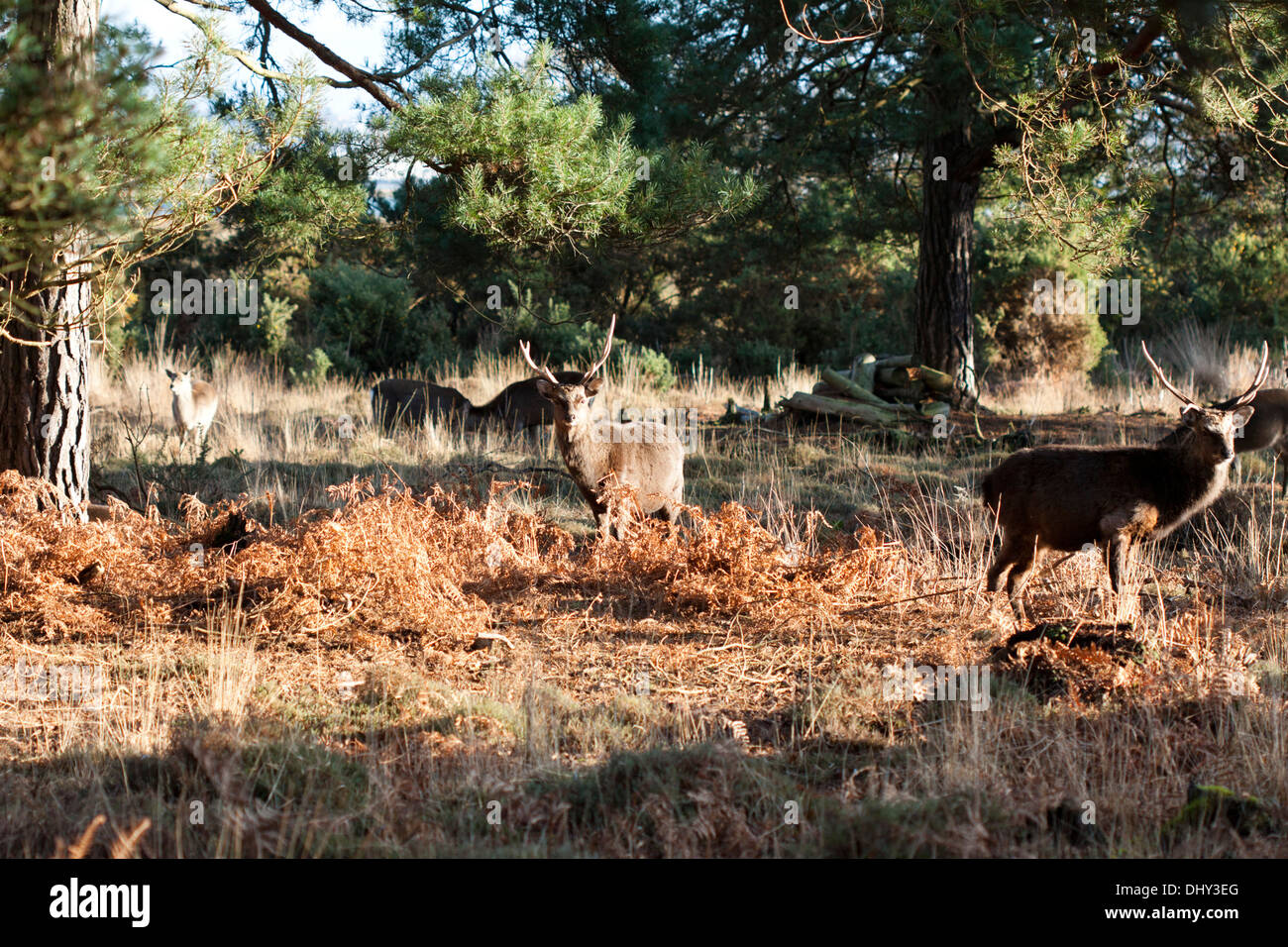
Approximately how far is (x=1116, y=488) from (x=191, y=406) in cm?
977

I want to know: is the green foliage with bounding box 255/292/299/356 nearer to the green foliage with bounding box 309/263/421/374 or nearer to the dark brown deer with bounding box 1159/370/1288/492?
the green foliage with bounding box 309/263/421/374

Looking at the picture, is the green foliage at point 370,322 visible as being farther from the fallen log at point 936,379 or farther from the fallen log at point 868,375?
the fallen log at point 936,379

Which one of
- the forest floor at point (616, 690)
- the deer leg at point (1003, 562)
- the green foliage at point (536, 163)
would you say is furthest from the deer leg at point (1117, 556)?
the green foliage at point (536, 163)

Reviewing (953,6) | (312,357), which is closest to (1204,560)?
(953,6)

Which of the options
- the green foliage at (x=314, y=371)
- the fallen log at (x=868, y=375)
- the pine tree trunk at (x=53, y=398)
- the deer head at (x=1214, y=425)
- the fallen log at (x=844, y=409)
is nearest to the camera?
the deer head at (x=1214, y=425)

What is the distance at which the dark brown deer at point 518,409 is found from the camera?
12523 millimetres

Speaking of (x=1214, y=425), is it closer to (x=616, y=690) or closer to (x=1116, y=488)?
(x=1116, y=488)

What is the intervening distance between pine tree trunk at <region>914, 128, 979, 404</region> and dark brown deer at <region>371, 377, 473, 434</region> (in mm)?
5879

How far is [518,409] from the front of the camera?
12656 millimetres

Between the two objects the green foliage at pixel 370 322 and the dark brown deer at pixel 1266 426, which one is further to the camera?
the green foliage at pixel 370 322

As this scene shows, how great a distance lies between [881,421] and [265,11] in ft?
24.9

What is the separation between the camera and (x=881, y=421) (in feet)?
39.4

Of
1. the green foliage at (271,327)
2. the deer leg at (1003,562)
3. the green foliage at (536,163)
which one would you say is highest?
the green foliage at (271,327)

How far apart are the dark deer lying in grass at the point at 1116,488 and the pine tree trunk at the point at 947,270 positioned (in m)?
6.19
